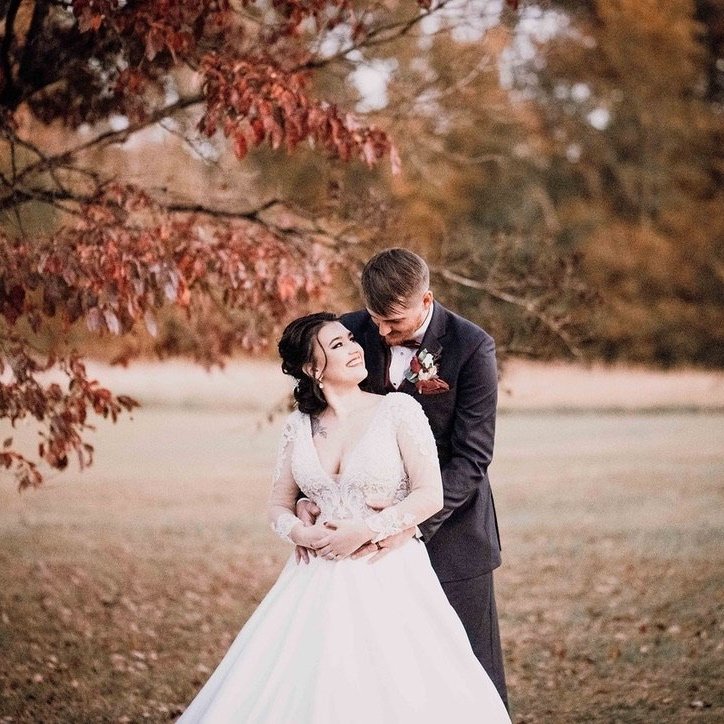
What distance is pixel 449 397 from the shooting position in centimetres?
388

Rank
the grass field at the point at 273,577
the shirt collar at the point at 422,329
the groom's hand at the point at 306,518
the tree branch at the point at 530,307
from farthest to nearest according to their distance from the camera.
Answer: the tree branch at the point at 530,307 < the grass field at the point at 273,577 < the shirt collar at the point at 422,329 < the groom's hand at the point at 306,518

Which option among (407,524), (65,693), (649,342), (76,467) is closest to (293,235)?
(65,693)

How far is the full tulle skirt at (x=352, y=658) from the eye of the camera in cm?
336

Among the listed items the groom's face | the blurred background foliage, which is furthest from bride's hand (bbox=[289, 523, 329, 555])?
the blurred background foliage

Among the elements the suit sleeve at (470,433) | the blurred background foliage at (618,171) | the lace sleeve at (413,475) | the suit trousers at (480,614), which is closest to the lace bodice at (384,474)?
the lace sleeve at (413,475)

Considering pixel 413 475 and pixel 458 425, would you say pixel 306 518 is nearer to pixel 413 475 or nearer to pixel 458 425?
pixel 413 475

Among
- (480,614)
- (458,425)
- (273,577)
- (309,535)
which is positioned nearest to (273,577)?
(273,577)

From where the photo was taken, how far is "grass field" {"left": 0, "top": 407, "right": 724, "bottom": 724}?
618cm

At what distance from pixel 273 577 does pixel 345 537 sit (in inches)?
236

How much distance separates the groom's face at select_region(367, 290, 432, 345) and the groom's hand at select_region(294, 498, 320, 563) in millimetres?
654

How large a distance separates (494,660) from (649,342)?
22.9m

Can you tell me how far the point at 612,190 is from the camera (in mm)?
27844

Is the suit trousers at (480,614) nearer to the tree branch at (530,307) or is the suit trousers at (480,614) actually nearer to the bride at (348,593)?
the bride at (348,593)

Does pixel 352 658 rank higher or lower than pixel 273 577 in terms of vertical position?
higher
